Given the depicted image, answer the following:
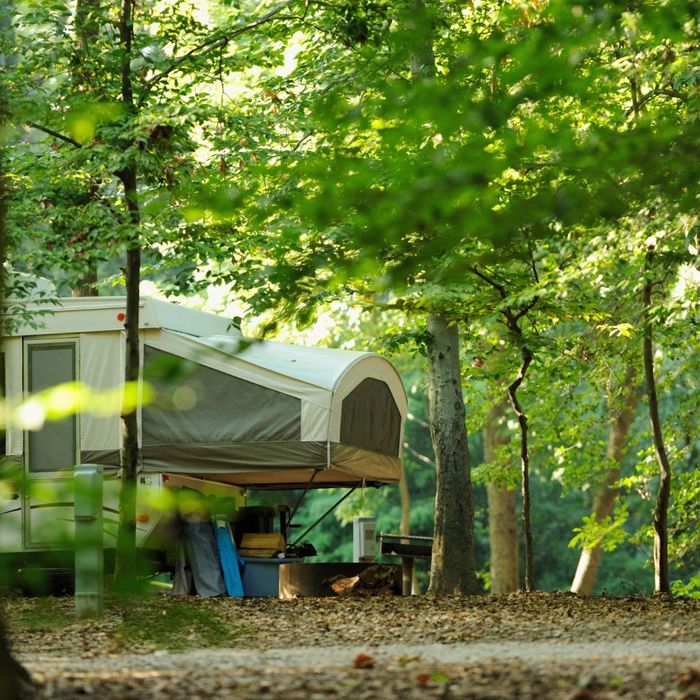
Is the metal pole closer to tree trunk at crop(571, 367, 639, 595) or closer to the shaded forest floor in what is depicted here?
the shaded forest floor

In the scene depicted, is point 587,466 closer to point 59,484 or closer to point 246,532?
point 246,532

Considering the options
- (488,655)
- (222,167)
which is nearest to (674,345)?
(222,167)

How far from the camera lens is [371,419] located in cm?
1340

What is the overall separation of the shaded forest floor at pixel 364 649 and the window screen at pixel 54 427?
2846 millimetres

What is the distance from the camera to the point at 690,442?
1753cm

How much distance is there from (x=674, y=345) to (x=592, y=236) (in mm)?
3947

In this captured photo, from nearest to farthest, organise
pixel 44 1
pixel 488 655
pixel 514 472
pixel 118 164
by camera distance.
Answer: pixel 488 655, pixel 118 164, pixel 44 1, pixel 514 472

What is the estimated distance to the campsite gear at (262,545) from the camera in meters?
12.7

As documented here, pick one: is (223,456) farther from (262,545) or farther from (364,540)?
(364,540)

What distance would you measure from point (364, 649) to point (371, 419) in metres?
6.25

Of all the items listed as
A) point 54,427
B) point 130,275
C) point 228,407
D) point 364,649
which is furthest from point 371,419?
point 364,649

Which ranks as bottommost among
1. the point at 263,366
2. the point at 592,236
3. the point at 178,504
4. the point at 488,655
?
the point at 488,655

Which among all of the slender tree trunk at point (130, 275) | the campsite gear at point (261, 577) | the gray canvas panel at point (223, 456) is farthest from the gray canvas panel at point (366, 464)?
the slender tree trunk at point (130, 275)

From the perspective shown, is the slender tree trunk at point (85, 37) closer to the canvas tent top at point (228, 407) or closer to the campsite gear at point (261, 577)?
the canvas tent top at point (228, 407)
